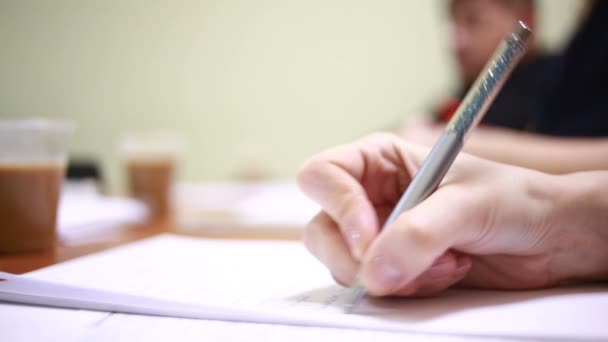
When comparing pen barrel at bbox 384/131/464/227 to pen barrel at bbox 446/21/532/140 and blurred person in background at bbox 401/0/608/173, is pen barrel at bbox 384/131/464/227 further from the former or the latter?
blurred person in background at bbox 401/0/608/173

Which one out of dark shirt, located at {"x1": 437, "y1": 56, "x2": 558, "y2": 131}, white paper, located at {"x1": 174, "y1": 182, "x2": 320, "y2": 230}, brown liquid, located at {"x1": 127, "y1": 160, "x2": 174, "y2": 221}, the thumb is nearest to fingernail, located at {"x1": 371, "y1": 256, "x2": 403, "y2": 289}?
the thumb

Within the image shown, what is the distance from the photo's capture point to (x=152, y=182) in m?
0.93

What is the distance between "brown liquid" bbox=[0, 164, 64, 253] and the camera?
521mm

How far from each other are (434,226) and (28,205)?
0.44 meters

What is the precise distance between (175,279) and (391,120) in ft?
5.67

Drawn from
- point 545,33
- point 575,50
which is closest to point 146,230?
point 575,50

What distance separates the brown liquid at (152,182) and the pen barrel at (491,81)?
0.69 meters

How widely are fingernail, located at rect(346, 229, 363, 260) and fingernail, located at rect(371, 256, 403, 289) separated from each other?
0.11ft

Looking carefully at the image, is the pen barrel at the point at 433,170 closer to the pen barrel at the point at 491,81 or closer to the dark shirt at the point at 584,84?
the pen barrel at the point at 491,81

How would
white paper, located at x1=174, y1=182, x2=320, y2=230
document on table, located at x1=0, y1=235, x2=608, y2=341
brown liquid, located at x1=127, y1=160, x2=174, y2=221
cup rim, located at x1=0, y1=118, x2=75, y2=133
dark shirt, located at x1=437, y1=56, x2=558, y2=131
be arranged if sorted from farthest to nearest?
dark shirt, located at x1=437, y1=56, x2=558, y2=131 < brown liquid, located at x1=127, y1=160, x2=174, y2=221 < white paper, located at x1=174, y1=182, x2=320, y2=230 < cup rim, located at x1=0, y1=118, x2=75, y2=133 < document on table, located at x1=0, y1=235, x2=608, y2=341

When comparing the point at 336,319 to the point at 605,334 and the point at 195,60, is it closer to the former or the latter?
the point at 605,334

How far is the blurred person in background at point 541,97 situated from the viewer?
0.66 m

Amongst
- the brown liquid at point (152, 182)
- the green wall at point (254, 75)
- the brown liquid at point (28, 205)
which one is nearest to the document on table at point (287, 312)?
the brown liquid at point (28, 205)

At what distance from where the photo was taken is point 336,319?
0.30 metres
